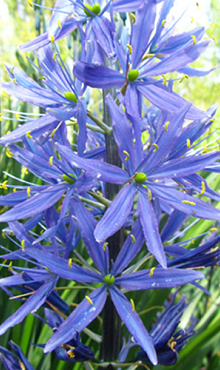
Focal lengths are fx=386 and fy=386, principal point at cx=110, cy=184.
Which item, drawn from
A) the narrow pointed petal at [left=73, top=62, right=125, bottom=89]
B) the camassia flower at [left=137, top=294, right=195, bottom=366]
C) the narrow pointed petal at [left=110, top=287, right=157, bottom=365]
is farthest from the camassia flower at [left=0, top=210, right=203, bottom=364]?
the narrow pointed petal at [left=73, top=62, right=125, bottom=89]

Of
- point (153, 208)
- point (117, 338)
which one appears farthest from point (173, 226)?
point (117, 338)

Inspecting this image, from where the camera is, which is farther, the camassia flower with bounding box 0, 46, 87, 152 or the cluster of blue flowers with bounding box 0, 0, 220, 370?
the camassia flower with bounding box 0, 46, 87, 152

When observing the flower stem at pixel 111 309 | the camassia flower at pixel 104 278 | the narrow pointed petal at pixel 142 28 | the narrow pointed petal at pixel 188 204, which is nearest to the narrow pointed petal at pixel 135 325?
the camassia flower at pixel 104 278

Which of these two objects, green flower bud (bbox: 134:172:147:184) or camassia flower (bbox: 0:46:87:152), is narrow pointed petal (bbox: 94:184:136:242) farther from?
camassia flower (bbox: 0:46:87:152)

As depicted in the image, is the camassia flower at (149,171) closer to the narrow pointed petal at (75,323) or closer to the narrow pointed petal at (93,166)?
the narrow pointed petal at (93,166)

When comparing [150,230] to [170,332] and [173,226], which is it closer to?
[173,226]

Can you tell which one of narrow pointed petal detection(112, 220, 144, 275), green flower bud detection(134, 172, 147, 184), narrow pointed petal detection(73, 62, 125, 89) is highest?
narrow pointed petal detection(73, 62, 125, 89)

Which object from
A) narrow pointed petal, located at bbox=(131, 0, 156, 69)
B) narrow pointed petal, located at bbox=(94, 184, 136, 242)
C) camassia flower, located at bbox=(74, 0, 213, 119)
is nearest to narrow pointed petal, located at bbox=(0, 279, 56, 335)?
narrow pointed petal, located at bbox=(94, 184, 136, 242)

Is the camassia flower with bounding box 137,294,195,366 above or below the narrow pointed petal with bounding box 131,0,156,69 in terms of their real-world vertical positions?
below
